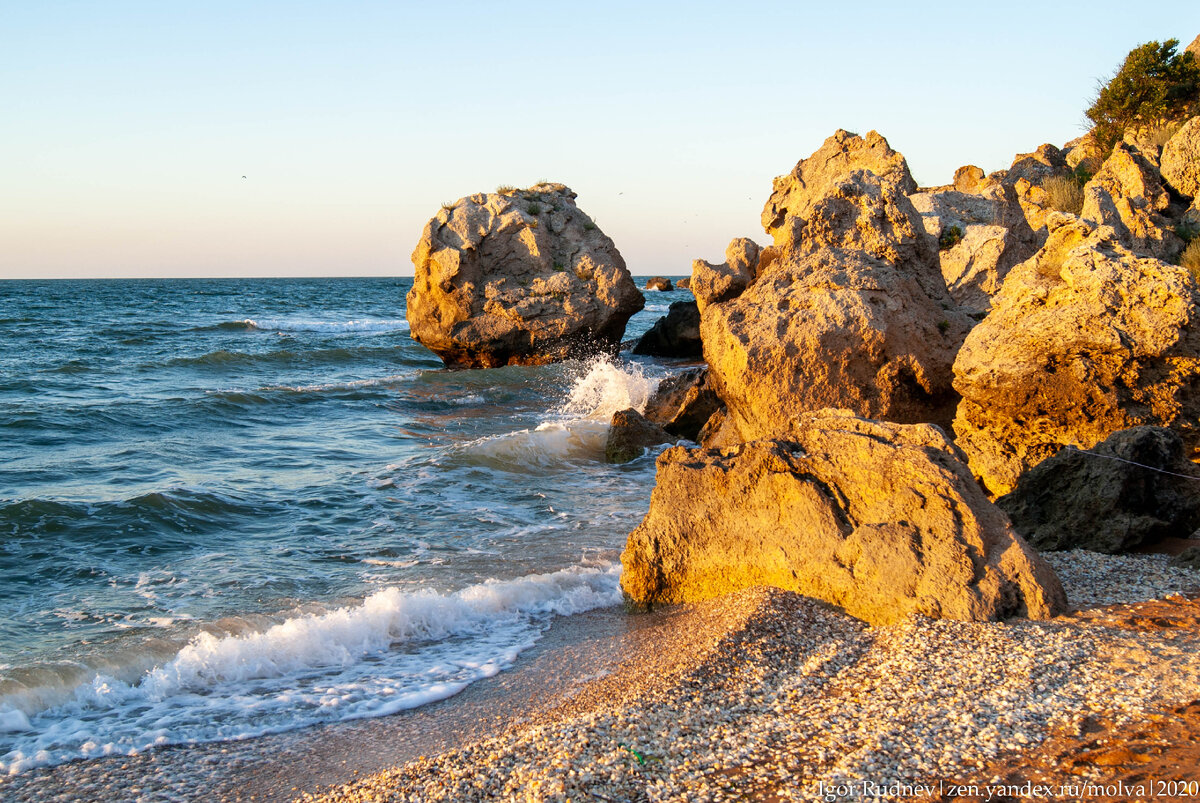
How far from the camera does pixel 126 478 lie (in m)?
11.1

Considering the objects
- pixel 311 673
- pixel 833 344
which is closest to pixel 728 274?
pixel 833 344

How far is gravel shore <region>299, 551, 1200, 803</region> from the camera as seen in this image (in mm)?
3807

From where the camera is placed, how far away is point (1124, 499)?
21.9 ft

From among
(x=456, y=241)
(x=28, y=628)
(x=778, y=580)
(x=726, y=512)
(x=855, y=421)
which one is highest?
(x=456, y=241)

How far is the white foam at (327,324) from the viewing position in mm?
36969

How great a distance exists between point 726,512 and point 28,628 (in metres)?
5.45

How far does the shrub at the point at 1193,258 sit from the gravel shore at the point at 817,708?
9.57 meters

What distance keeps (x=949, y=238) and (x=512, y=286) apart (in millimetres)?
10750

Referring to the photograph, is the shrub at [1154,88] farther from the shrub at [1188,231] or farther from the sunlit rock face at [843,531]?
the sunlit rock face at [843,531]

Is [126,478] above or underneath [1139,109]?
underneath

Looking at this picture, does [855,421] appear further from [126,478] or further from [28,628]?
[126,478]

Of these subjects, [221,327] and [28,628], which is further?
[221,327]

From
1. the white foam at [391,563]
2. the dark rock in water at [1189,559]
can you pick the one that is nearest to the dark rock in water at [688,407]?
the white foam at [391,563]

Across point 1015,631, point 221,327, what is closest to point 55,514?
point 1015,631
